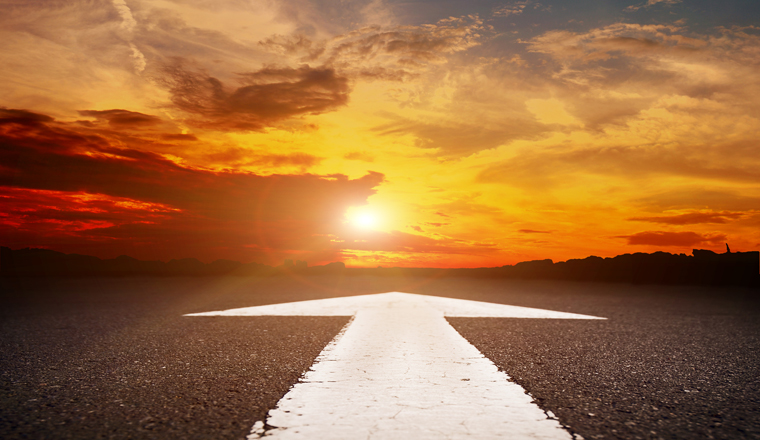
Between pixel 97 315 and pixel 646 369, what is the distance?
11.1 meters

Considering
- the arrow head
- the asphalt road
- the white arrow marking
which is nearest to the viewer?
the white arrow marking

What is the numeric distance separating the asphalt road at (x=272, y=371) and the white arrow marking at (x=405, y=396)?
211 mm

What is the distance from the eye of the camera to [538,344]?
6.95 metres

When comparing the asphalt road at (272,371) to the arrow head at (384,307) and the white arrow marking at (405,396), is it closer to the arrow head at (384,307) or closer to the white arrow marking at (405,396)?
the white arrow marking at (405,396)

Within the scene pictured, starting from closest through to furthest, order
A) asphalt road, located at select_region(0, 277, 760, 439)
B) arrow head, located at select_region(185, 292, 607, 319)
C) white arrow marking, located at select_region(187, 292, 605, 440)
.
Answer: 1. white arrow marking, located at select_region(187, 292, 605, 440)
2. asphalt road, located at select_region(0, 277, 760, 439)
3. arrow head, located at select_region(185, 292, 607, 319)

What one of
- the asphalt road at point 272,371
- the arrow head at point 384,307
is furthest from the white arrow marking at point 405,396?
the arrow head at point 384,307

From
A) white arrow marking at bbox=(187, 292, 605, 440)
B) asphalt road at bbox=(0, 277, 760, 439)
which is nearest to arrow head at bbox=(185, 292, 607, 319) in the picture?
asphalt road at bbox=(0, 277, 760, 439)

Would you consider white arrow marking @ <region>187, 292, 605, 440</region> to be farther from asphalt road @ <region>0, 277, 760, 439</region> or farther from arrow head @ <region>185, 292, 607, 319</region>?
arrow head @ <region>185, 292, 607, 319</region>

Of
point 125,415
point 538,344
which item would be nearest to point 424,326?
point 538,344

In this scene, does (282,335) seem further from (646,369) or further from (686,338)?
(686,338)

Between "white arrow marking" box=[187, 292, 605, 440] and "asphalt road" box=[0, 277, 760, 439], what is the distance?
211 millimetres

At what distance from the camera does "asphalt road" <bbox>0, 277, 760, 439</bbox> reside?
3531 mm

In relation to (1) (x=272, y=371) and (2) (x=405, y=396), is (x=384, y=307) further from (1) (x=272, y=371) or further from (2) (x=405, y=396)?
(2) (x=405, y=396)

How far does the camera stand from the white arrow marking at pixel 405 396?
3.36m
